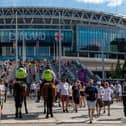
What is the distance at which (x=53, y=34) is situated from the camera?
13612cm

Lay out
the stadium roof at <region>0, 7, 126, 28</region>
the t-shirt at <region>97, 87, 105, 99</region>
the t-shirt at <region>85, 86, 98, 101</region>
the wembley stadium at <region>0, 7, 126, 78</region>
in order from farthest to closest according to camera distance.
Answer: the stadium roof at <region>0, 7, 126, 28</region>
the wembley stadium at <region>0, 7, 126, 78</region>
the t-shirt at <region>97, 87, 105, 99</region>
the t-shirt at <region>85, 86, 98, 101</region>

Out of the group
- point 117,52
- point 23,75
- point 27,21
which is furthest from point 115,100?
point 27,21

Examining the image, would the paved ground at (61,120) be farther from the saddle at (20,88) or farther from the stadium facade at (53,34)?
the stadium facade at (53,34)

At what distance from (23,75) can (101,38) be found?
11574cm

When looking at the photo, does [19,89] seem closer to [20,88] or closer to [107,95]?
[20,88]

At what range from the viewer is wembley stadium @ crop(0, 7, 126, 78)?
13388cm

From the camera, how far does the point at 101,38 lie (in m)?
138

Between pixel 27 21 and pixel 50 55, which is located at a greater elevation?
pixel 27 21

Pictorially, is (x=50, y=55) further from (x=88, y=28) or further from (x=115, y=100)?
(x=115, y=100)

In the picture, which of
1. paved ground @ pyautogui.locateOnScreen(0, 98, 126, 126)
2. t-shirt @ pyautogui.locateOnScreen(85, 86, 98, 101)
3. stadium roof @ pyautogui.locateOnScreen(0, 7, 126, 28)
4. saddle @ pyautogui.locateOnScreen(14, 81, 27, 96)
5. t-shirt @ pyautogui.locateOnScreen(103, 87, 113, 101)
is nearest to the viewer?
paved ground @ pyautogui.locateOnScreen(0, 98, 126, 126)

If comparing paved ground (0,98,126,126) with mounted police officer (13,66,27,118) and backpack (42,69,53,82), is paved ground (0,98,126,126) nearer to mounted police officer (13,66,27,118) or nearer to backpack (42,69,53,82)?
mounted police officer (13,66,27,118)

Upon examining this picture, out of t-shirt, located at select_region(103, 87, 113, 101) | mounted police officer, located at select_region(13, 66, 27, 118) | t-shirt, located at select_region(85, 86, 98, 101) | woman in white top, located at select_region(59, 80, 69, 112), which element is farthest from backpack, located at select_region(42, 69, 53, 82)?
woman in white top, located at select_region(59, 80, 69, 112)

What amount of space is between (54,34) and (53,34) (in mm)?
3020

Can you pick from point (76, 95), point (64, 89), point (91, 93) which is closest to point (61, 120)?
point (91, 93)
